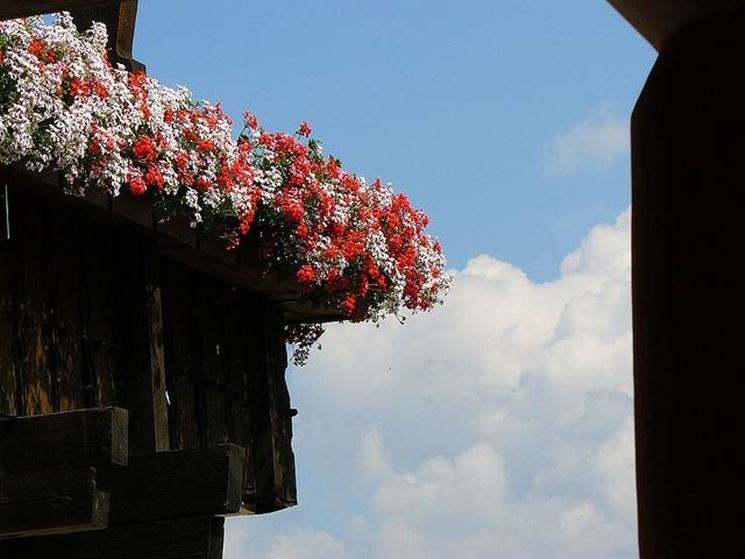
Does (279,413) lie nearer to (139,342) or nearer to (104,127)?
(139,342)

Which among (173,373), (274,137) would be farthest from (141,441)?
(274,137)

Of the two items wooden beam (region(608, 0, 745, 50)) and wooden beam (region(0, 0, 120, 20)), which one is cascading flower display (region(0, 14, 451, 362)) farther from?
wooden beam (region(608, 0, 745, 50))

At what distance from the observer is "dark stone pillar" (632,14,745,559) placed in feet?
2.03

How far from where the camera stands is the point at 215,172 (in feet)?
19.6

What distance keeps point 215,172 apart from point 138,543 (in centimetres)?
182

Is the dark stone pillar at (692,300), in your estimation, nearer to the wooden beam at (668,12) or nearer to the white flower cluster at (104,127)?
the wooden beam at (668,12)

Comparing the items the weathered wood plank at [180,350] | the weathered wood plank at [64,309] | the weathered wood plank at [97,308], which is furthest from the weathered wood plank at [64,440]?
the weathered wood plank at [180,350]

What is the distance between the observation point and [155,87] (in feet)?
19.2

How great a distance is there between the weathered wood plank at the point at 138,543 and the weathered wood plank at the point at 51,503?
1.26ft

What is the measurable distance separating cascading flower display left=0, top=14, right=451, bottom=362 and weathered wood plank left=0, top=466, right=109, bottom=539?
3.99 ft

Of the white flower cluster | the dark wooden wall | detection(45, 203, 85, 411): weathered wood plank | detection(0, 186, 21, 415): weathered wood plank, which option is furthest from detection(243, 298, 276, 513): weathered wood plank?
detection(0, 186, 21, 415): weathered wood plank

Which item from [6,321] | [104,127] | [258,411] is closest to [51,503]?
[6,321]

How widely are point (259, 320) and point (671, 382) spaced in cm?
668

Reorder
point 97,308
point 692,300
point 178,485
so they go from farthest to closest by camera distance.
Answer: point 97,308, point 178,485, point 692,300
